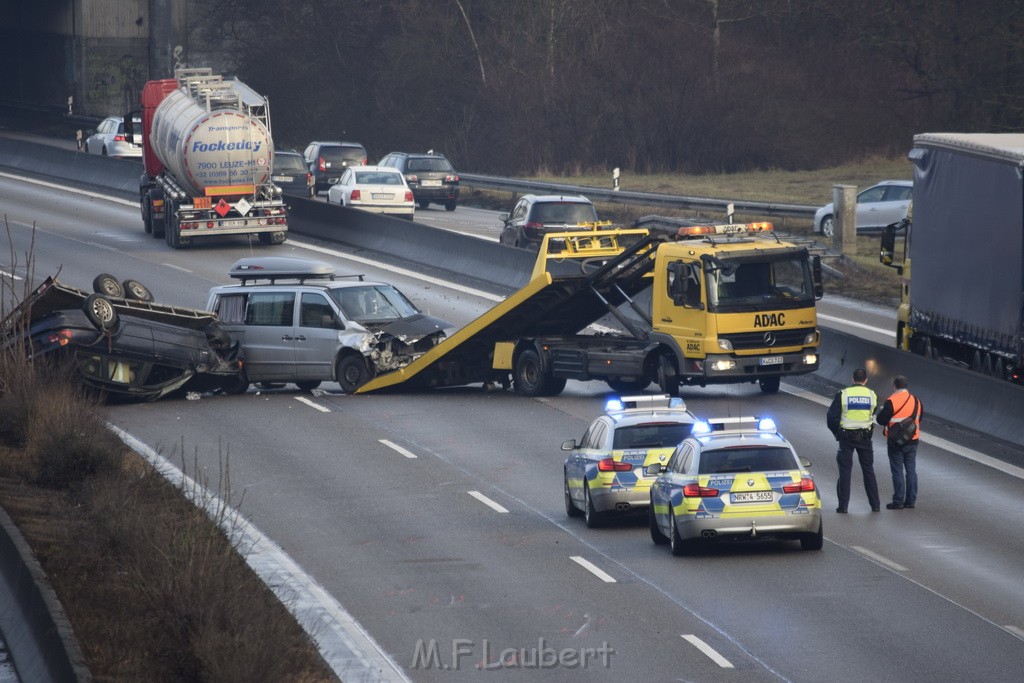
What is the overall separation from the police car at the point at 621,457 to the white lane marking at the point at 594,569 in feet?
4.27

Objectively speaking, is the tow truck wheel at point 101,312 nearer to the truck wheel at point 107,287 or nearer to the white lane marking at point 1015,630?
the truck wheel at point 107,287

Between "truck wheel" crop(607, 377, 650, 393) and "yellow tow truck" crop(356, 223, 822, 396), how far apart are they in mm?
22

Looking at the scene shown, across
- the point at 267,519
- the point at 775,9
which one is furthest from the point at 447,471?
the point at 775,9

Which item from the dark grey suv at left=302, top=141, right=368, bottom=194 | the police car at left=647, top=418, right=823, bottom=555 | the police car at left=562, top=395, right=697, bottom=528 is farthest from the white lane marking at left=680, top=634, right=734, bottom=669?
the dark grey suv at left=302, top=141, right=368, bottom=194

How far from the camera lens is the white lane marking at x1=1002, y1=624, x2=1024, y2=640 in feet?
42.1

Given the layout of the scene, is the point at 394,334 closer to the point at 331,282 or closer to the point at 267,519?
the point at 331,282

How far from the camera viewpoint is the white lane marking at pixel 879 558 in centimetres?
1523

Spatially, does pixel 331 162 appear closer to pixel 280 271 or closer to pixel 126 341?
pixel 280 271

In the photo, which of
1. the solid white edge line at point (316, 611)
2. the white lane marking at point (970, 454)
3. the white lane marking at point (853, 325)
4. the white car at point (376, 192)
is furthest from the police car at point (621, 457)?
the white car at point (376, 192)

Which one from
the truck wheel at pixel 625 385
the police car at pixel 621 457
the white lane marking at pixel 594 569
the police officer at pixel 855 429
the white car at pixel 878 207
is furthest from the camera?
the white car at pixel 878 207

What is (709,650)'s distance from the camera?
40.8ft

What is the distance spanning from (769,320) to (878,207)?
17.5 m

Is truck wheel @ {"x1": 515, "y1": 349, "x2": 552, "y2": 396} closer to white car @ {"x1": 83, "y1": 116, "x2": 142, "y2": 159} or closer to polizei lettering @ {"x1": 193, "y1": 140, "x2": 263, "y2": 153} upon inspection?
polizei lettering @ {"x1": 193, "y1": 140, "x2": 263, "y2": 153}

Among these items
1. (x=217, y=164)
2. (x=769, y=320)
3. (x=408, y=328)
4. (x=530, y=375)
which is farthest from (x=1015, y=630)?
(x=217, y=164)
